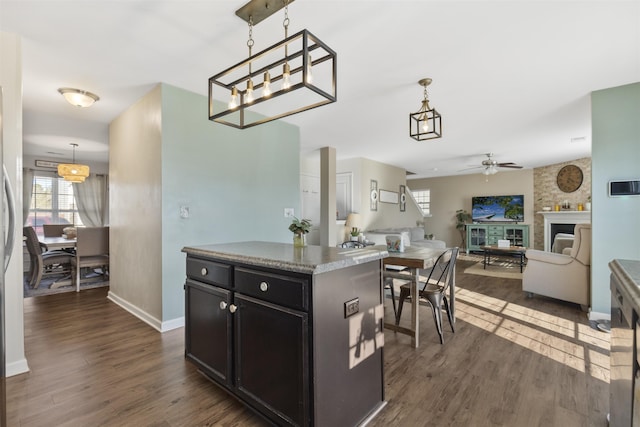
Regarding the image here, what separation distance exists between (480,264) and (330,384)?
665 cm

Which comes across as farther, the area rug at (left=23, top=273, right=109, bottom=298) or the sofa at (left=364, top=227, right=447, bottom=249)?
the sofa at (left=364, top=227, right=447, bottom=249)

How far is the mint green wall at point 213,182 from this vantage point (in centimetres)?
307

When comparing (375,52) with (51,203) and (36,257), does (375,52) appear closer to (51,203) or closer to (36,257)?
(36,257)

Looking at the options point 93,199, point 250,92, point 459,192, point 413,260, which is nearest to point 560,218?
point 459,192

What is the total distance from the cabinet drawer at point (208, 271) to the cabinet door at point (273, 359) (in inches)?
6.3

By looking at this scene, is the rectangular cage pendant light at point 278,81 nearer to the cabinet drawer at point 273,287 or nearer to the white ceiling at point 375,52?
the white ceiling at point 375,52

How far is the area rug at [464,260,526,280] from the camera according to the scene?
564 centimetres

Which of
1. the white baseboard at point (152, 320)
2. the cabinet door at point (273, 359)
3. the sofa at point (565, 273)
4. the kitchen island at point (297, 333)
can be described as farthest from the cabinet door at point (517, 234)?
the cabinet door at point (273, 359)

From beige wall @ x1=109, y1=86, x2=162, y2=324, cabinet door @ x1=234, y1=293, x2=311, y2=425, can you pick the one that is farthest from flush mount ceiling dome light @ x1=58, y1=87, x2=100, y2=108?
cabinet door @ x1=234, y1=293, x2=311, y2=425

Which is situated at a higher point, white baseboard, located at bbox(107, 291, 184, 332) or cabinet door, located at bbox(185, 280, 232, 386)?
cabinet door, located at bbox(185, 280, 232, 386)

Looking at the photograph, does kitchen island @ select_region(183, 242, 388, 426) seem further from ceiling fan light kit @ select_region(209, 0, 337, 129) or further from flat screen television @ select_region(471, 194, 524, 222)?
flat screen television @ select_region(471, 194, 524, 222)

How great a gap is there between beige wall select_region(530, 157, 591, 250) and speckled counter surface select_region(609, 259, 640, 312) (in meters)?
8.03

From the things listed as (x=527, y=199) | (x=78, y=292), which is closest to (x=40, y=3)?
(x=78, y=292)

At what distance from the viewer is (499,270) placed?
614 cm
